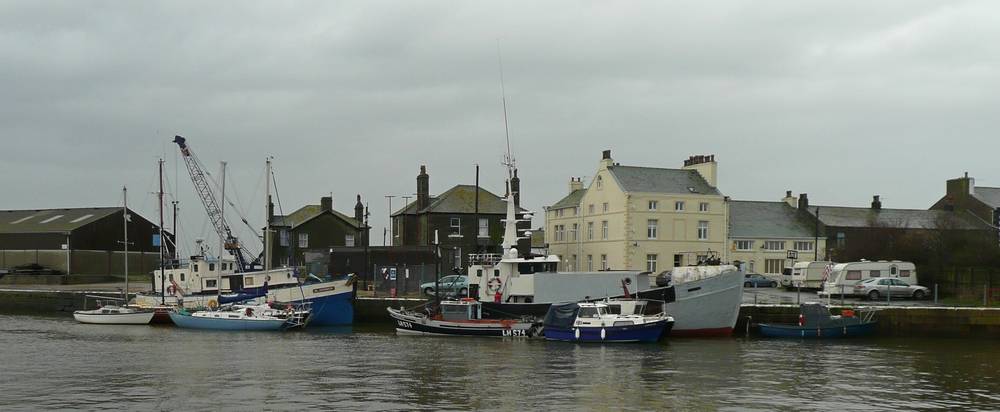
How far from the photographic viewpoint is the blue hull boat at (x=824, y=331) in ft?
138

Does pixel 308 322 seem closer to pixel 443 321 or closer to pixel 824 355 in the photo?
pixel 443 321

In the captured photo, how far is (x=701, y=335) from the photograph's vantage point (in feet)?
143

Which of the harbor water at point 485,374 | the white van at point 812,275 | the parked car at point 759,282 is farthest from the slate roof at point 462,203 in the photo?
the harbor water at point 485,374

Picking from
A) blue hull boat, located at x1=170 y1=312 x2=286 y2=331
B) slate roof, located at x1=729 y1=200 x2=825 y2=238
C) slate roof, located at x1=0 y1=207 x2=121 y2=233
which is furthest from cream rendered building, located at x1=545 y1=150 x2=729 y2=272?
slate roof, located at x1=0 y1=207 x2=121 y2=233

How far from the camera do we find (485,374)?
2992cm

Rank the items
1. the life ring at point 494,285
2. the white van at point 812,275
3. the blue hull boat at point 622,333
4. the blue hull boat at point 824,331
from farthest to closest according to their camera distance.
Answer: the white van at point 812,275 < the life ring at point 494,285 < the blue hull boat at point 824,331 < the blue hull boat at point 622,333

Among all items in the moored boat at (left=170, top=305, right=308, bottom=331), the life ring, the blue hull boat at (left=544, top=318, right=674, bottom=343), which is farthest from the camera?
the moored boat at (left=170, top=305, right=308, bottom=331)

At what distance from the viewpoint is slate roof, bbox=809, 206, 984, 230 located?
3069 inches

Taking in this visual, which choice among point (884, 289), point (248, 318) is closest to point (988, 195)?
point (884, 289)

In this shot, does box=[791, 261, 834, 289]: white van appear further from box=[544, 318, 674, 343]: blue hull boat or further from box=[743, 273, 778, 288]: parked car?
box=[544, 318, 674, 343]: blue hull boat

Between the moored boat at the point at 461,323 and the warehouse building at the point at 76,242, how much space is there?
46406mm

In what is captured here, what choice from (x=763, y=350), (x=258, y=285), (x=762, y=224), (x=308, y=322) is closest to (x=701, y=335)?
(x=763, y=350)

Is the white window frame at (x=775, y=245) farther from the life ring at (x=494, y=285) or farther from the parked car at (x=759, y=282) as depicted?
the life ring at (x=494, y=285)

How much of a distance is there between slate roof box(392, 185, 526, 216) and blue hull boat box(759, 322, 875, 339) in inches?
1352
